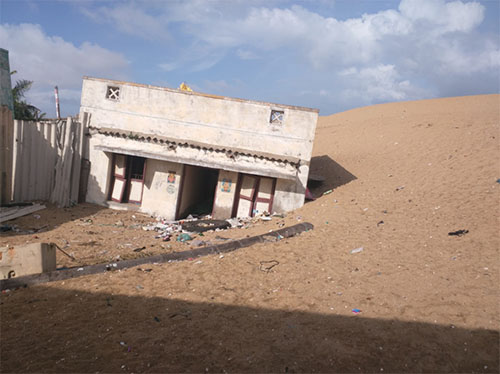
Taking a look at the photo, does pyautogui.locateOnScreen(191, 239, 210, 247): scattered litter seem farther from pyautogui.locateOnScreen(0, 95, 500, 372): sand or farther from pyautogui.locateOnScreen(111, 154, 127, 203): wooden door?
pyautogui.locateOnScreen(111, 154, 127, 203): wooden door

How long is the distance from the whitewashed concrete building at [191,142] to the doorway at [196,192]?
0.34 meters

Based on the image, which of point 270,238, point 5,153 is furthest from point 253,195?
point 5,153

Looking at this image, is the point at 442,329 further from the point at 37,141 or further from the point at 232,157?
the point at 37,141

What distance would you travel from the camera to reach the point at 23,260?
18.2ft

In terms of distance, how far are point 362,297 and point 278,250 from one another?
287 centimetres

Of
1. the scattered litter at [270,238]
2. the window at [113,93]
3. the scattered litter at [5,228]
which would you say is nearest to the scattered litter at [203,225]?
the scattered litter at [270,238]

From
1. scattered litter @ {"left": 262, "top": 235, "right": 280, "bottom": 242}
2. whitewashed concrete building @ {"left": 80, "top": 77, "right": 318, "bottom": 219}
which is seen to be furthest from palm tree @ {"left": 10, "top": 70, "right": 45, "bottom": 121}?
scattered litter @ {"left": 262, "top": 235, "right": 280, "bottom": 242}

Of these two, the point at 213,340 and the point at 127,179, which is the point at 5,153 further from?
the point at 213,340

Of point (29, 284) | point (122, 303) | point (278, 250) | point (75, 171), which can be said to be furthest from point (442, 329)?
point (75, 171)

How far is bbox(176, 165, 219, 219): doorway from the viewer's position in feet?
41.8

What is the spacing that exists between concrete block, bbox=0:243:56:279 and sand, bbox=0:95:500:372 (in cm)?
40

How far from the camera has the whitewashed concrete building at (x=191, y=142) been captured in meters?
12.0

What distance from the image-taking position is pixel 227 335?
4285mm

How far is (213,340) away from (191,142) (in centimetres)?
882
